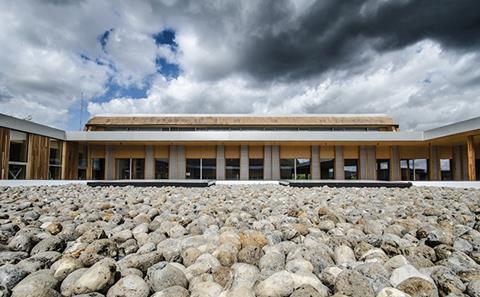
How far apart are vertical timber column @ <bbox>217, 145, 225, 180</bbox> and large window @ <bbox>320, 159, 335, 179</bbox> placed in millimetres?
6189

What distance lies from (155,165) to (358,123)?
13.5 metres

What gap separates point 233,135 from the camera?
15508 mm

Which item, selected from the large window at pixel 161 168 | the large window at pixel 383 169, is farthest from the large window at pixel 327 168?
the large window at pixel 161 168

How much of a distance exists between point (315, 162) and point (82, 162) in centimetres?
1460

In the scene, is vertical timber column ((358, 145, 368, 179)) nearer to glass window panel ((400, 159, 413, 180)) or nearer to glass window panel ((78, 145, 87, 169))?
glass window panel ((400, 159, 413, 180))

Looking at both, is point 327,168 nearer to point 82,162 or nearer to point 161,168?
point 161,168

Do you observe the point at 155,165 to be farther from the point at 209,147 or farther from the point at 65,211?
the point at 65,211

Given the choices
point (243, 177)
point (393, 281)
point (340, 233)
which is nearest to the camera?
point (393, 281)

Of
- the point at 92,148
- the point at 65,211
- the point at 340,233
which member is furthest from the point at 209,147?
the point at 340,233

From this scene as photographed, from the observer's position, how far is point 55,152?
1502 centimetres

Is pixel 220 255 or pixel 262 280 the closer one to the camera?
pixel 262 280

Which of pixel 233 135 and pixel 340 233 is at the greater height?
pixel 233 135

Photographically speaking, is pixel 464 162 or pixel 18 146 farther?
pixel 464 162

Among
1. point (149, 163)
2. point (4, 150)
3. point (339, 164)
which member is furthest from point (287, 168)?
point (4, 150)
